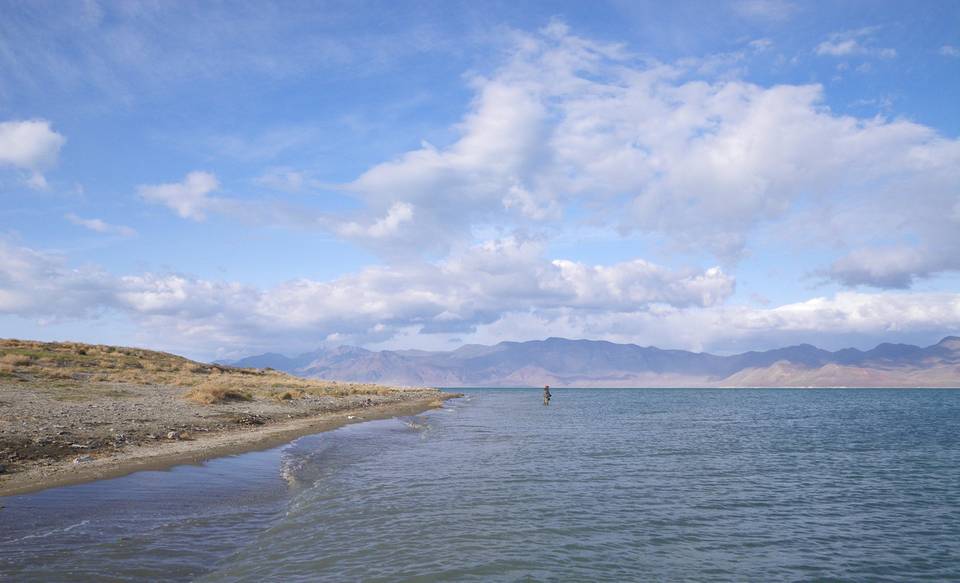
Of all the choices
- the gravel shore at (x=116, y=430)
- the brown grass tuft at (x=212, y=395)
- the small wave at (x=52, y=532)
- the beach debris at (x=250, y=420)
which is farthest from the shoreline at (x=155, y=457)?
the brown grass tuft at (x=212, y=395)

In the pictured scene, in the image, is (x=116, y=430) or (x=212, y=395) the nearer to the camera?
(x=116, y=430)

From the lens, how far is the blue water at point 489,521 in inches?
453

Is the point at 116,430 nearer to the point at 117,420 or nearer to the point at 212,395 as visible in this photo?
the point at 117,420

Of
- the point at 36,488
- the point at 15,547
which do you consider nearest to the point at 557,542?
the point at 15,547

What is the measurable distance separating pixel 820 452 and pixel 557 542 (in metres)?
25.6

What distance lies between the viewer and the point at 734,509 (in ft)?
57.4

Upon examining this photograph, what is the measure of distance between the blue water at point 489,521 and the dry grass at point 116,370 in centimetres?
2300

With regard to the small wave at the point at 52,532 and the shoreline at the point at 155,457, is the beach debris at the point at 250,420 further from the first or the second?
the small wave at the point at 52,532

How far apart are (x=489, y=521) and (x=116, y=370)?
5157cm

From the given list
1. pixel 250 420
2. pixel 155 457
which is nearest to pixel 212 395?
pixel 250 420

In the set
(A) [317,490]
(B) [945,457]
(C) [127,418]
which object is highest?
(C) [127,418]

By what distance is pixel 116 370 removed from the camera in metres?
53.1

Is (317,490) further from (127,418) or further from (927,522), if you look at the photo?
(927,522)

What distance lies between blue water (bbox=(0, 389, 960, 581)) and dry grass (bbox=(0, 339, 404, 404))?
23.0 meters
